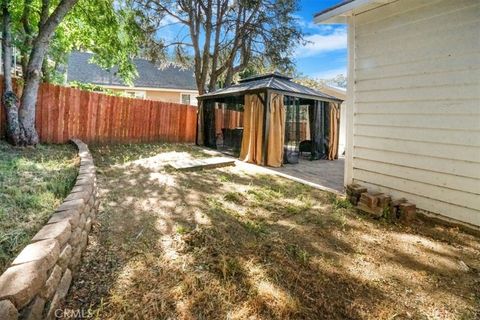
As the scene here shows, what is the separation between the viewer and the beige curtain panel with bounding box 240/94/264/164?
767cm

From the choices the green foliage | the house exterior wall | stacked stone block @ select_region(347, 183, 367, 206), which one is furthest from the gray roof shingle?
stacked stone block @ select_region(347, 183, 367, 206)

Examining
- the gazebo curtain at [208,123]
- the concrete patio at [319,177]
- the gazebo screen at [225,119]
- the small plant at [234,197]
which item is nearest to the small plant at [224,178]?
the small plant at [234,197]

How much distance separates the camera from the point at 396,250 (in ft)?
9.04

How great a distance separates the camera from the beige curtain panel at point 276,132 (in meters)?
7.58

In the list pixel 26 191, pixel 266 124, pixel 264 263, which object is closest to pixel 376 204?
pixel 264 263

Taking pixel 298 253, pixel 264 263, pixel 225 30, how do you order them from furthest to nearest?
pixel 225 30 → pixel 298 253 → pixel 264 263

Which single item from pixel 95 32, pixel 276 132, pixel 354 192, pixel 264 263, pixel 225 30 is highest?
pixel 225 30

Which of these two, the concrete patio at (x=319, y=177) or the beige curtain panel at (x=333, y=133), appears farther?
the beige curtain panel at (x=333, y=133)

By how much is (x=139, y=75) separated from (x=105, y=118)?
10.6 meters

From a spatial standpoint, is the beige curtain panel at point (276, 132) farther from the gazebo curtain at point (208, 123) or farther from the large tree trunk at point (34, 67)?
the large tree trunk at point (34, 67)

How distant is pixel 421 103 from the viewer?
3525mm

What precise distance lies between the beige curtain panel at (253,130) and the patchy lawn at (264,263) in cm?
377

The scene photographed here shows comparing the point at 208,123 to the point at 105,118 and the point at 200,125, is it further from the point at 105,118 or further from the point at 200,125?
the point at 105,118

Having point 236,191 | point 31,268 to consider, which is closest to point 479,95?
point 236,191
